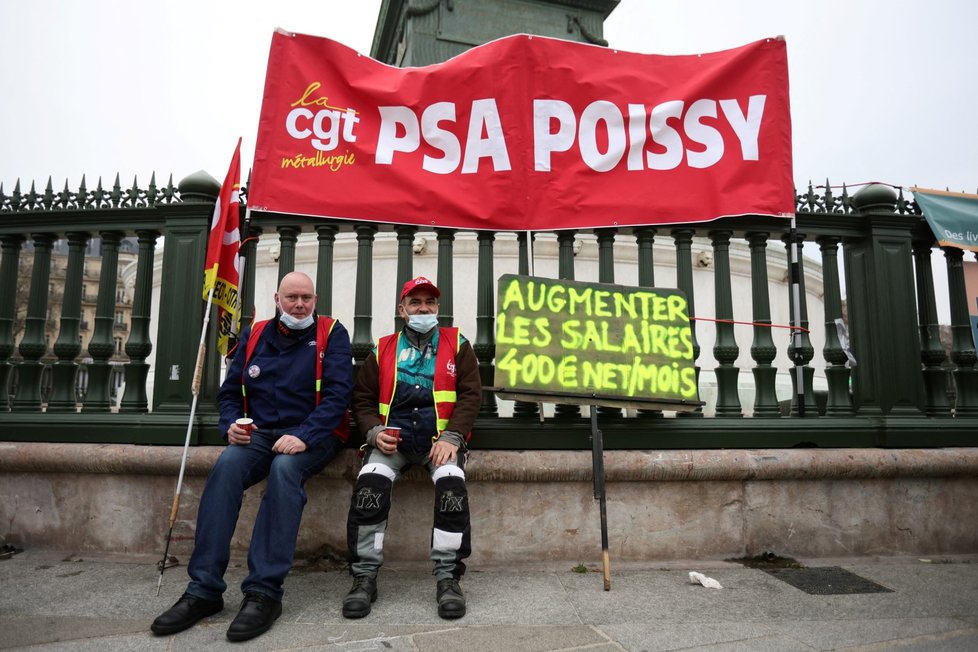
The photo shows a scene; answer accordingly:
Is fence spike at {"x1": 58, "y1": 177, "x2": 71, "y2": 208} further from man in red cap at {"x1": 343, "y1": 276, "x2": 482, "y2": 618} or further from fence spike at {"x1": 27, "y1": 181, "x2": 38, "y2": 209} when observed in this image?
man in red cap at {"x1": 343, "y1": 276, "x2": 482, "y2": 618}

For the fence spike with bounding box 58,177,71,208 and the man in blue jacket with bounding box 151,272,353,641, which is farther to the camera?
the fence spike with bounding box 58,177,71,208

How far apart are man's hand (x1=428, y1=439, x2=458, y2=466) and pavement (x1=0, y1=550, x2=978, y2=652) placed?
2.53ft

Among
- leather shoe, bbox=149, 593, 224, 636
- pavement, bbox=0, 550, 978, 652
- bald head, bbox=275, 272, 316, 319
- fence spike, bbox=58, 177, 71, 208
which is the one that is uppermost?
fence spike, bbox=58, 177, 71, 208

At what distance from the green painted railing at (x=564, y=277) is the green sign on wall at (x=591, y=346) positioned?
1.01 feet

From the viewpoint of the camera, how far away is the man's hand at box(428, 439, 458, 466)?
3.68 meters

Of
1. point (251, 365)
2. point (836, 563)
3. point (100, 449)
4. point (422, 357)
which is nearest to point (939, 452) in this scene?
point (836, 563)

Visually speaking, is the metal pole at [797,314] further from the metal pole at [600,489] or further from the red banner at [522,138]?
the metal pole at [600,489]

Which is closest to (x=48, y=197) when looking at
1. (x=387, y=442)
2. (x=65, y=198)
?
(x=65, y=198)

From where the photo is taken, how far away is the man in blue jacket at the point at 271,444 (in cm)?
327

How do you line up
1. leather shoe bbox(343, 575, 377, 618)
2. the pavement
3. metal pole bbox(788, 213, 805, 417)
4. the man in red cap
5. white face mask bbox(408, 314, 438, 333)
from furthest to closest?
metal pole bbox(788, 213, 805, 417)
white face mask bbox(408, 314, 438, 333)
the man in red cap
leather shoe bbox(343, 575, 377, 618)
the pavement

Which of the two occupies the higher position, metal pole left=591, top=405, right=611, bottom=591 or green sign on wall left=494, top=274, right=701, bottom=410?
green sign on wall left=494, top=274, right=701, bottom=410

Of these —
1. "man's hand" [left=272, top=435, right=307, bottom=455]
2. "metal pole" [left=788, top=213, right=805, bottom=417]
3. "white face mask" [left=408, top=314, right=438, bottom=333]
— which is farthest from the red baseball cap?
"metal pole" [left=788, top=213, right=805, bottom=417]

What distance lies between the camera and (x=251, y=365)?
12.9ft

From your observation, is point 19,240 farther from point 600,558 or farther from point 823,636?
point 823,636
